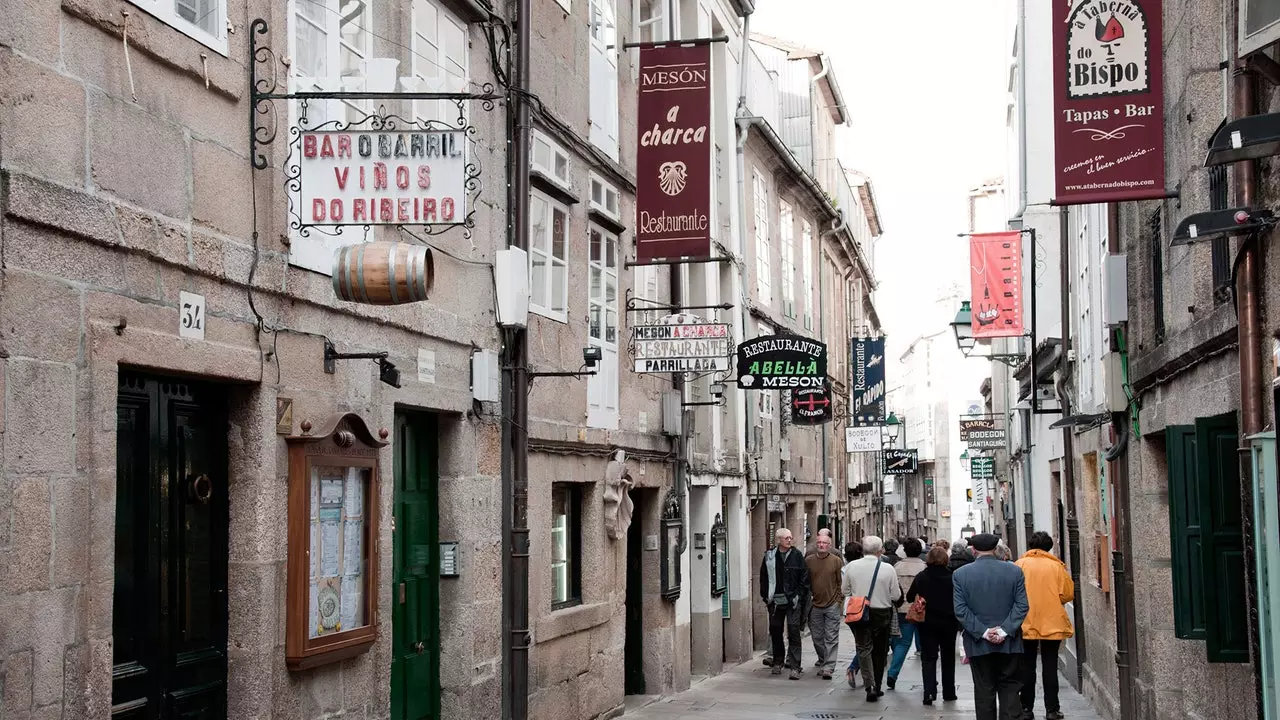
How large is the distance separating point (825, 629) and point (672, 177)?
6.47 m

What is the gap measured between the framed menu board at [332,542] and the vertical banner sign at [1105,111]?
452 cm

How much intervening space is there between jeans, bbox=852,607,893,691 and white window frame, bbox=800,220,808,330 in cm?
1357

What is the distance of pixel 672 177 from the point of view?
44.6ft

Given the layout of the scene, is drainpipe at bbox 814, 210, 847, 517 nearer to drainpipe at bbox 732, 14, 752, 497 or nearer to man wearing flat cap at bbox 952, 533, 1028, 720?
drainpipe at bbox 732, 14, 752, 497

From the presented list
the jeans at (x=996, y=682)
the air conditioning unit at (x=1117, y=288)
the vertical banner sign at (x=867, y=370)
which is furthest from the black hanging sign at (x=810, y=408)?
the jeans at (x=996, y=682)

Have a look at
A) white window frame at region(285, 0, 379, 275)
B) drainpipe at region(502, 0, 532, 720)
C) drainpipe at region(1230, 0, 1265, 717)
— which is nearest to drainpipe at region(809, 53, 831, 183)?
drainpipe at region(502, 0, 532, 720)

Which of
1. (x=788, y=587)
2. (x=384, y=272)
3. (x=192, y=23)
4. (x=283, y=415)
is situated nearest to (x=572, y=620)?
(x=283, y=415)

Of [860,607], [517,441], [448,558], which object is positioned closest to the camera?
[448,558]

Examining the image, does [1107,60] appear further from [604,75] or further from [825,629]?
[825,629]

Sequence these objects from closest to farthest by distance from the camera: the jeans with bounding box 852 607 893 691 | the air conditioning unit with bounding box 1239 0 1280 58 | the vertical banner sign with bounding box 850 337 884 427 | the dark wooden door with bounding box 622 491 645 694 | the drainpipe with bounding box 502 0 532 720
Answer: the air conditioning unit with bounding box 1239 0 1280 58, the drainpipe with bounding box 502 0 532 720, the jeans with bounding box 852 607 893 691, the dark wooden door with bounding box 622 491 645 694, the vertical banner sign with bounding box 850 337 884 427

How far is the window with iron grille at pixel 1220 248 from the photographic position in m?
7.80

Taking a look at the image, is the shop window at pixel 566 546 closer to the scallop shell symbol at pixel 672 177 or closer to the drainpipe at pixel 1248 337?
the scallop shell symbol at pixel 672 177

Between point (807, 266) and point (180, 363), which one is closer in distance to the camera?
point (180, 363)

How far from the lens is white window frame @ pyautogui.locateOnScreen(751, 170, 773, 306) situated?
23203mm
